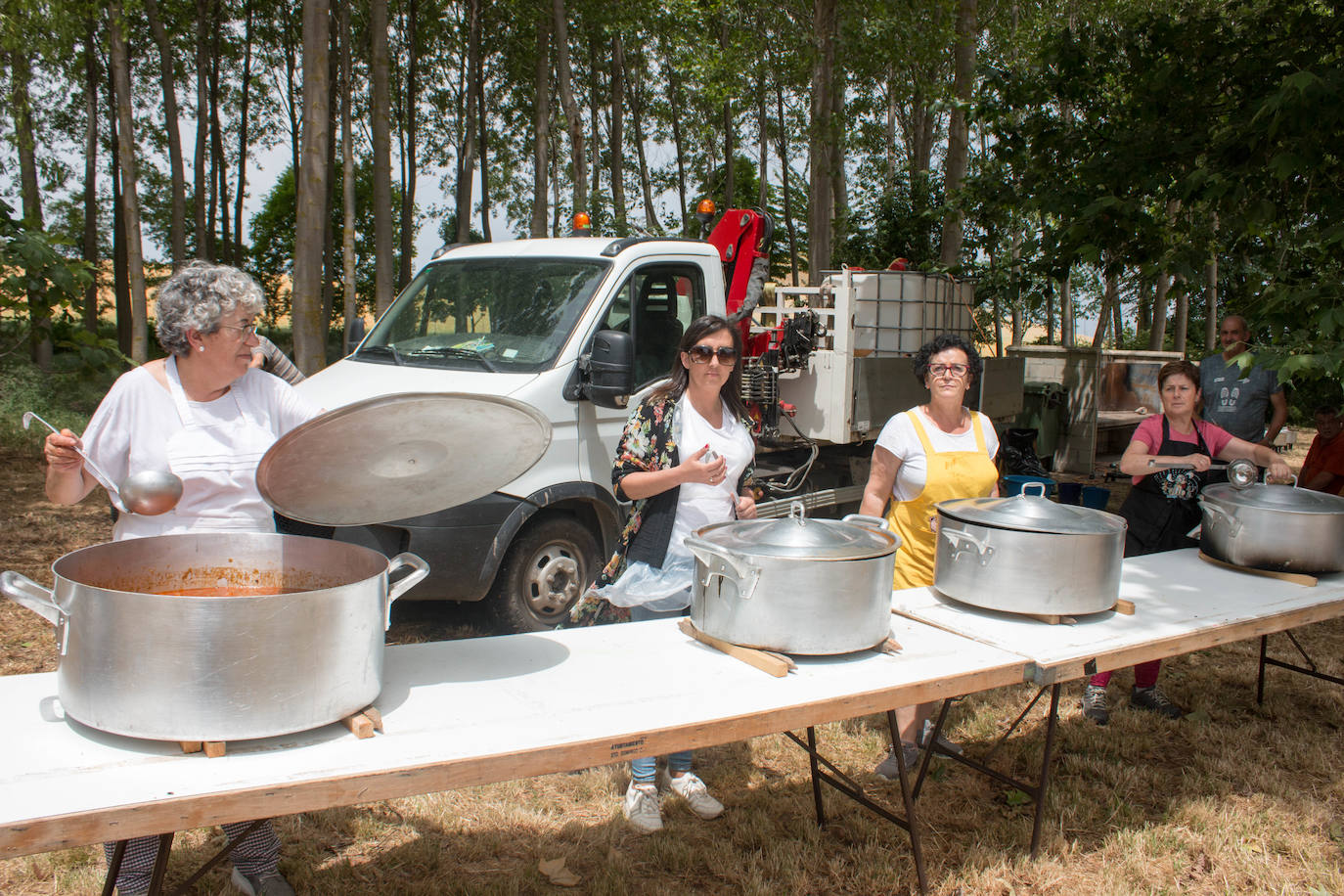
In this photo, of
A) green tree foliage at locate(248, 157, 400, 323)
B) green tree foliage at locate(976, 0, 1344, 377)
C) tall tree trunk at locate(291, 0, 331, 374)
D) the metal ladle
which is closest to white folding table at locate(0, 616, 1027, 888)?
the metal ladle

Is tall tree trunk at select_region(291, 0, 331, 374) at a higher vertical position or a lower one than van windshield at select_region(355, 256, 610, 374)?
higher

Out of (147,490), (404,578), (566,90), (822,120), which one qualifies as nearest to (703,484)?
(404,578)

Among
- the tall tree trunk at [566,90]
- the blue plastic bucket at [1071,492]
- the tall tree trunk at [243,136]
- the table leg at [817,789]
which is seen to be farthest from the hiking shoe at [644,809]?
the tall tree trunk at [243,136]

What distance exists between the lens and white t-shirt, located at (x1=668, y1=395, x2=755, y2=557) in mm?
3475

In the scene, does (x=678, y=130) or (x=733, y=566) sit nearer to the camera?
(x=733, y=566)

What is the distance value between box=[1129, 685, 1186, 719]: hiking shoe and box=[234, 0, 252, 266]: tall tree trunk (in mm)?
27840

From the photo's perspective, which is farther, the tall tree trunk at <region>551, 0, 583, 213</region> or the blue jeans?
the tall tree trunk at <region>551, 0, 583, 213</region>

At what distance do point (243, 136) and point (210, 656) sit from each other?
1204 inches

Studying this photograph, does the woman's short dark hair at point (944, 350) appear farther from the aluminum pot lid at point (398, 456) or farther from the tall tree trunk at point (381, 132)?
the tall tree trunk at point (381, 132)

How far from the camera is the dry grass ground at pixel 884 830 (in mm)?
3350

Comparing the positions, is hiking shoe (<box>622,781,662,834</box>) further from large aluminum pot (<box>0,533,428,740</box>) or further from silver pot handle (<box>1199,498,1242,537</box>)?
silver pot handle (<box>1199,498,1242,537</box>)

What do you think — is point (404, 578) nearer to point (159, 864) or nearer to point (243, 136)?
point (159, 864)

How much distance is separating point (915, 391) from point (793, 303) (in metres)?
1.18

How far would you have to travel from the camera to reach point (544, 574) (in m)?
5.36
